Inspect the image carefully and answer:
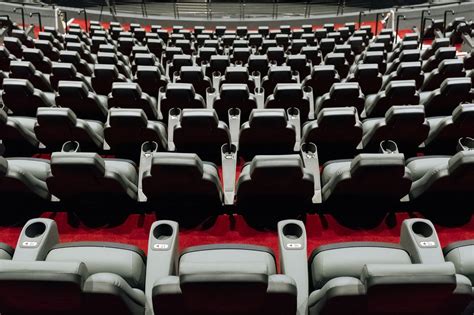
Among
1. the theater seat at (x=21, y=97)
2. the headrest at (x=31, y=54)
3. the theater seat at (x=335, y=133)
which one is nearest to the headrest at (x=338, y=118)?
the theater seat at (x=335, y=133)

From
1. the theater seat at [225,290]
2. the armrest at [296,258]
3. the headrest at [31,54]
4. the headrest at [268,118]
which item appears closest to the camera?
the theater seat at [225,290]

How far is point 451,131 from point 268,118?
2.18ft

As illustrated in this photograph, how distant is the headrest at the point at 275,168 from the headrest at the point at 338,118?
18.0 inches

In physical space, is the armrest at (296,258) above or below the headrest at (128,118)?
below

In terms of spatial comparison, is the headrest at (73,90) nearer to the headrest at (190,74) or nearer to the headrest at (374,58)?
the headrest at (190,74)

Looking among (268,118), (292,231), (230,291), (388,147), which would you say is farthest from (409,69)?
(230,291)

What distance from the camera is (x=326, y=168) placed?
1.49 meters

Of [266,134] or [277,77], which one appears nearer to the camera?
[266,134]

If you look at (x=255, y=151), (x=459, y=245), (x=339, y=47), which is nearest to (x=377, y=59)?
(x=339, y=47)

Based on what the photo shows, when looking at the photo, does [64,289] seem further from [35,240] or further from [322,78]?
[322,78]

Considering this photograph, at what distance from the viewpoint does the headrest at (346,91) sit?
2041 millimetres

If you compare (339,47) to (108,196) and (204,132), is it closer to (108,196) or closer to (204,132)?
(204,132)

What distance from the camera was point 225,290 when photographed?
→ 700mm

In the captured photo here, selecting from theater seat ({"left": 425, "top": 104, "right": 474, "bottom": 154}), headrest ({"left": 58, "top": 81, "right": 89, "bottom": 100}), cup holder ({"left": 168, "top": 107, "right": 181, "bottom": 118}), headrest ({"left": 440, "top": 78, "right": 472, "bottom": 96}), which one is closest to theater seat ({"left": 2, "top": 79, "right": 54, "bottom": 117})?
headrest ({"left": 58, "top": 81, "right": 89, "bottom": 100})
